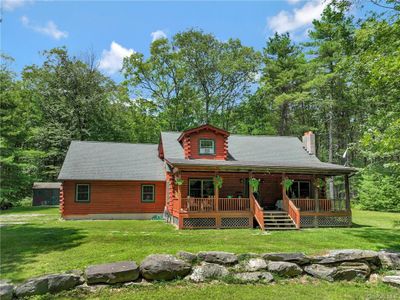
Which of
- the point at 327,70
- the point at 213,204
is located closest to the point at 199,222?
the point at 213,204

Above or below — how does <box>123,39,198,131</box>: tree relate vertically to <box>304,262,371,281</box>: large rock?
above

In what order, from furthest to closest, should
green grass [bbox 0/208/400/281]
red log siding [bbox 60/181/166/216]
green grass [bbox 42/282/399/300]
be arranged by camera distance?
1. red log siding [bbox 60/181/166/216]
2. green grass [bbox 0/208/400/281]
3. green grass [bbox 42/282/399/300]

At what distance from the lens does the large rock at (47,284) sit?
6.39m

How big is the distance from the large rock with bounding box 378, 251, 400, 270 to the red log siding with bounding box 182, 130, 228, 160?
11.6 metres

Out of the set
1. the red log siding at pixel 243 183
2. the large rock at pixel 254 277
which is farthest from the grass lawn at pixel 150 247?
the red log siding at pixel 243 183

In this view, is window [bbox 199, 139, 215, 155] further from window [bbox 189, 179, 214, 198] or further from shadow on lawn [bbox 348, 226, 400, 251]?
shadow on lawn [bbox 348, 226, 400, 251]

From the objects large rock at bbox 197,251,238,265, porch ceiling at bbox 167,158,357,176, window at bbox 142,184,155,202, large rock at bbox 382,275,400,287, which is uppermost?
porch ceiling at bbox 167,158,357,176

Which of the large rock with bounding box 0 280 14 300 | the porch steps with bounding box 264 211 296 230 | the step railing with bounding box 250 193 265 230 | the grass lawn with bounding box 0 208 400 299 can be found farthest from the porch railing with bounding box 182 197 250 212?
the large rock with bounding box 0 280 14 300

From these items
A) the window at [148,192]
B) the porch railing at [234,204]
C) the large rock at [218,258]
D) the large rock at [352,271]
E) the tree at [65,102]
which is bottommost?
the large rock at [352,271]

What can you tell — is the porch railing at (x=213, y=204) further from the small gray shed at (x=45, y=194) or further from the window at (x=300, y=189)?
the small gray shed at (x=45, y=194)

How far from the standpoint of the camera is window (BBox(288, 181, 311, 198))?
66.6ft

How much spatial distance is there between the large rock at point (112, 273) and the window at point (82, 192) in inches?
540

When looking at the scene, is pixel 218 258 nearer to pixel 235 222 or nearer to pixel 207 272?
pixel 207 272

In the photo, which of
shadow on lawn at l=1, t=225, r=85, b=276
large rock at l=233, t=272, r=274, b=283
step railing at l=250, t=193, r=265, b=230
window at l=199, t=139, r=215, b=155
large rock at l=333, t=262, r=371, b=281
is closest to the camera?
large rock at l=233, t=272, r=274, b=283
